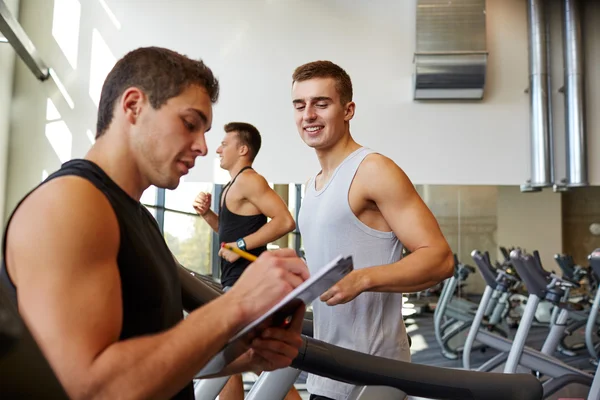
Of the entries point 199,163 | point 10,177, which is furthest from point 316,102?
point 10,177

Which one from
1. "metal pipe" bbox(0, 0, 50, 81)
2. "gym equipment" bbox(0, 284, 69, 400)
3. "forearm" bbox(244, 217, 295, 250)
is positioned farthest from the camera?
"metal pipe" bbox(0, 0, 50, 81)

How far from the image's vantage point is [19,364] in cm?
48

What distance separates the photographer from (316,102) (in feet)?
6.14

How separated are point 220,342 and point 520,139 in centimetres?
500

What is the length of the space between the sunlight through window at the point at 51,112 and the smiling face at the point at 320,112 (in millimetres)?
4108

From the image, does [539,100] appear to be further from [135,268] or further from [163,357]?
[163,357]

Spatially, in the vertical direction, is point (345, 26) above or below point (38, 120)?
above

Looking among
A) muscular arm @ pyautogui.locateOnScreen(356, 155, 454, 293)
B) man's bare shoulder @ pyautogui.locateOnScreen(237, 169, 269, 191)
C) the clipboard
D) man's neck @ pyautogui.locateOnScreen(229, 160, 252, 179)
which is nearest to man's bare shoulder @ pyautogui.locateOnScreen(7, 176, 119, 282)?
the clipboard

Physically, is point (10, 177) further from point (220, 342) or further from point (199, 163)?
point (220, 342)

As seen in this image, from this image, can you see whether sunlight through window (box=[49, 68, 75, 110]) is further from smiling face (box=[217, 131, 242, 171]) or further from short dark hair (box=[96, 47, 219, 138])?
short dark hair (box=[96, 47, 219, 138])

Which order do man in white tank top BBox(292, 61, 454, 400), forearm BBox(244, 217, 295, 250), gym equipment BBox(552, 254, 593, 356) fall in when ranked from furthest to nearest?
1. gym equipment BBox(552, 254, 593, 356)
2. forearm BBox(244, 217, 295, 250)
3. man in white tank top BBox(292, 61, 454, 400)

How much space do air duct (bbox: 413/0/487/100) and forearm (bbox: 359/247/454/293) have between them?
12.5ft

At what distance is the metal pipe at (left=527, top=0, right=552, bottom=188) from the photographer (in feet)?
17.0

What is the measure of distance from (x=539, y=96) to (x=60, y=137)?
13.5 feet
